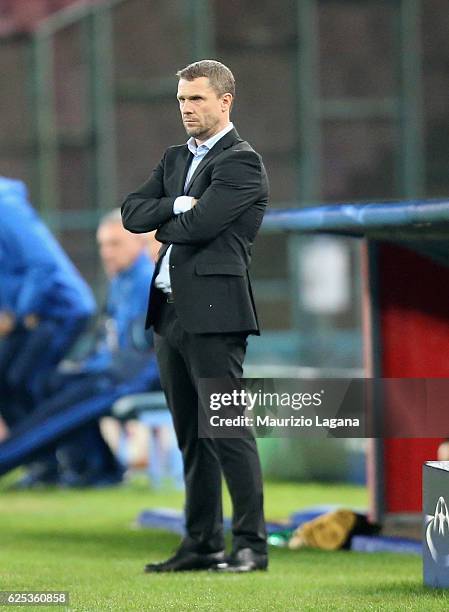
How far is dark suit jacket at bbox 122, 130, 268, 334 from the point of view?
6.01 metres

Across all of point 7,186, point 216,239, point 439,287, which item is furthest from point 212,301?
point 7,186

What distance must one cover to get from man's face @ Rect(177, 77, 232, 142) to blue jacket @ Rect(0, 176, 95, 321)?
5.39m

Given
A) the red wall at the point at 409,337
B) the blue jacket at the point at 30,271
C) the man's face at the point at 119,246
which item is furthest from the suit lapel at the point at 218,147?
the blue jacket at the point at 30,271

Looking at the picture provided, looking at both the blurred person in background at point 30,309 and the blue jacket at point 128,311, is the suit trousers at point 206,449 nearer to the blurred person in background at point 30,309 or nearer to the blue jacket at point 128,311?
the blue jacket at point 128,311

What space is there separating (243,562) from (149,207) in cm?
123

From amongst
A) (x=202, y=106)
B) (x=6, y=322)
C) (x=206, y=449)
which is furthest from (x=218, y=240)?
(x=6, y=322)

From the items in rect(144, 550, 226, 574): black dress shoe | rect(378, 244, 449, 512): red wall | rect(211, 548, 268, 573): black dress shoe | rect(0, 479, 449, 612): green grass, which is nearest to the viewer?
rect(0, 479, 449, 612): green grass

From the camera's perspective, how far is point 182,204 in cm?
610

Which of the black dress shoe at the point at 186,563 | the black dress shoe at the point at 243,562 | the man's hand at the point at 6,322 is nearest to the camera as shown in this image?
the black dress shoe at the point at 243,562

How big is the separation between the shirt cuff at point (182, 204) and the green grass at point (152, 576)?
120 cm

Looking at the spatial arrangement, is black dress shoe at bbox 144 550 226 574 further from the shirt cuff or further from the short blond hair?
the short blond hair

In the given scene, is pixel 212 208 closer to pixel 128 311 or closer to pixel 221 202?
pixel 221 202

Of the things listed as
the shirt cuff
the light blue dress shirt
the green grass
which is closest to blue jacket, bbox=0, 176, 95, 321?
the green grass

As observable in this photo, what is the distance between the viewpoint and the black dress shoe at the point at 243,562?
20.4 feet
